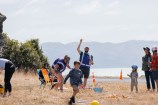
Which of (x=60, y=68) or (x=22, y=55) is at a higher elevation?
(x=22, y=55)

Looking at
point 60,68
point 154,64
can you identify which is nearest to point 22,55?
point 60,68

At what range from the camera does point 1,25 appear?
913 inches

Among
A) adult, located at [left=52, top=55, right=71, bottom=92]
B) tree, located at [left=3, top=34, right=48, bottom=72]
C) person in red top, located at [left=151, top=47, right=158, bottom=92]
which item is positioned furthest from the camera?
tree, located at [left=3, top=34, right=48, bottom=72]

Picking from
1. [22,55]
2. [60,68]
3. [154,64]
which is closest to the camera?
[60,68]

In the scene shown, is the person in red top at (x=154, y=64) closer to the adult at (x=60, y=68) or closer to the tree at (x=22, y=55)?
the adult at (x=60, y=68)

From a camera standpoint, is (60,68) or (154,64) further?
(154,64)

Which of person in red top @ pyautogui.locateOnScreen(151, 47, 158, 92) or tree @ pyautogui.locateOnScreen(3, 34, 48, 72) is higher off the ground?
tree @ pyautogui.locateOnScreen(3, 34, 48, 72)

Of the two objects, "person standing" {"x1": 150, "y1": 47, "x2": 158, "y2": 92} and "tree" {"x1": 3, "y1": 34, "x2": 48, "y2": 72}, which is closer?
"person standing" {"x1": 150, "y1": 47, "x2": 158, "y2": 92}

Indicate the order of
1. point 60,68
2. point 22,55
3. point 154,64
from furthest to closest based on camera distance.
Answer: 1. point 22,55
2. point 154,64
3. point 60,68

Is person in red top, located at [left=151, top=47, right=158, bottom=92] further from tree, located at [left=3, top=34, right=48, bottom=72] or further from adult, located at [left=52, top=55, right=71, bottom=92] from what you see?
tree, located at [left=3, top=34, right=48, bottom=72]

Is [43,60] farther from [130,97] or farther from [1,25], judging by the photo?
[130,97]

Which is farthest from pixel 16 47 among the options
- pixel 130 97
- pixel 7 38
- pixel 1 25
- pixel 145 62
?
pixel 130 97

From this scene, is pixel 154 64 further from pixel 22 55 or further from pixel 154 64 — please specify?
pixel 22 55

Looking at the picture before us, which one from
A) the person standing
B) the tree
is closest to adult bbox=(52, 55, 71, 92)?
the person standing
